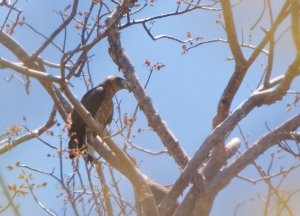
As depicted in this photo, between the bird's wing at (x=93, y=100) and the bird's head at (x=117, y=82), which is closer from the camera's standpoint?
the bird's wing at (x=93, y=100)

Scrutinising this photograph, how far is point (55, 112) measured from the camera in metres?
5.52

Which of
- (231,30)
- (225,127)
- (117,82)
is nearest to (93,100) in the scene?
(117,82)

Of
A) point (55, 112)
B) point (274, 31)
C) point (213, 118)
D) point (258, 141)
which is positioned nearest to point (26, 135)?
point (55, 112)

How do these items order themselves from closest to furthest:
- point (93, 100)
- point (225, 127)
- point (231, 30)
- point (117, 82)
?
point (231, 30) → point (225, 127) → point (93, 100) → point (117, 82)

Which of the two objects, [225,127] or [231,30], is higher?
[231,30]

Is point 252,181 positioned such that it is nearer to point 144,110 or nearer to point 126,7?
point 144,110

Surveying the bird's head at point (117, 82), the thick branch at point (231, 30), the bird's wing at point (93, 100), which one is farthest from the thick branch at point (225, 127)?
the bird's head at point (117, 82)

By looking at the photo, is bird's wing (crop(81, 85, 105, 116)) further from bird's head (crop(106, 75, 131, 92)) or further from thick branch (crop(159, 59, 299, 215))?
thick branch (crop(159, 59, 299, 215))

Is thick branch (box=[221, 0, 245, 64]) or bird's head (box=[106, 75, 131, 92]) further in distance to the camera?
bird's head (box=[106, 75, 131, 92])

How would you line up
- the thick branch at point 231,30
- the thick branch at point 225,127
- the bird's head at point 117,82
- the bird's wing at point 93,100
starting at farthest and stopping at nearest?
the bird's head at point 117,82 → the bird's wing at point 93,100 → the thick branch at point 225,127 → the thick branch at point 231,30

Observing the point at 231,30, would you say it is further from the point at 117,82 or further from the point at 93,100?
the point at 117,82

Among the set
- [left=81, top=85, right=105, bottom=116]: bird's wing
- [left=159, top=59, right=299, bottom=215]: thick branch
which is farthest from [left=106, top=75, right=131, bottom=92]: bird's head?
[left=159, top=59, right=299, bottom=215]: thick branch

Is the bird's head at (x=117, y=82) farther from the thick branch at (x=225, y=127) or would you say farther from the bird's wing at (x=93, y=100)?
the thick branch at (x=225, y=127)

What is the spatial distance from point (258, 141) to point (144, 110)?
1626 mm
